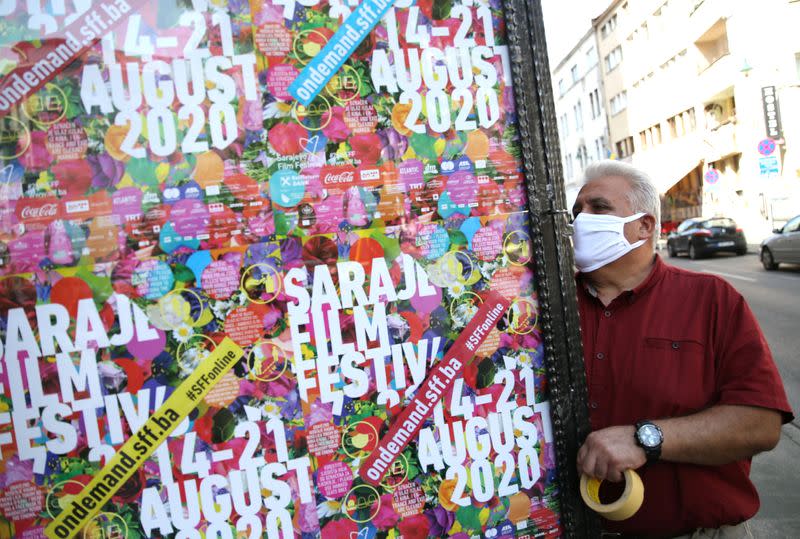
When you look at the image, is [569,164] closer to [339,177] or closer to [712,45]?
[712,45]

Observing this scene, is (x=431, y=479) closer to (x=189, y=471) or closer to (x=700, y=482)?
(x=189, y=471)

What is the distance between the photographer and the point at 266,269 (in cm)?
144

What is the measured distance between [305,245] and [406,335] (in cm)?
31

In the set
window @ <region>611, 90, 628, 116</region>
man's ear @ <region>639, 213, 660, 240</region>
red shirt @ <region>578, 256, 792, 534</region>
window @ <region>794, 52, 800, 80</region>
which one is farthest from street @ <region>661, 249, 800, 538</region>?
window @ <region>611, 90, 628, 116</region>

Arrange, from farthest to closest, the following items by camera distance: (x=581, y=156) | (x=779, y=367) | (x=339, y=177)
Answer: (x=581, y=156) → (x=779, y=367) → (x=339, y=177)

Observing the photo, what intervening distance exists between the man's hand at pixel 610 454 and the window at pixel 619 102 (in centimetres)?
4313

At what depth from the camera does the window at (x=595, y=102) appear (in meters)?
47.4

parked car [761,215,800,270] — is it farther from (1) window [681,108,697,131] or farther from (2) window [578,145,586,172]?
(2) window [578,145,586,172]

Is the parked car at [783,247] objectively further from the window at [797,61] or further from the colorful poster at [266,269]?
the colorful poster at [266,269]

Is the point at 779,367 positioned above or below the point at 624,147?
below

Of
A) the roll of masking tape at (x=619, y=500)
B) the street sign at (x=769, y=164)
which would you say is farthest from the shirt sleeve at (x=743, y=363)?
the street sign at (x=769, y=164)

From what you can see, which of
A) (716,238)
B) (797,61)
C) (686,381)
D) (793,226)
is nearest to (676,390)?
(686,381)

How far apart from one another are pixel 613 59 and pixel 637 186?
4537cm

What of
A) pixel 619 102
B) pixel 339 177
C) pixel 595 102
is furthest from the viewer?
pixel 595 102
